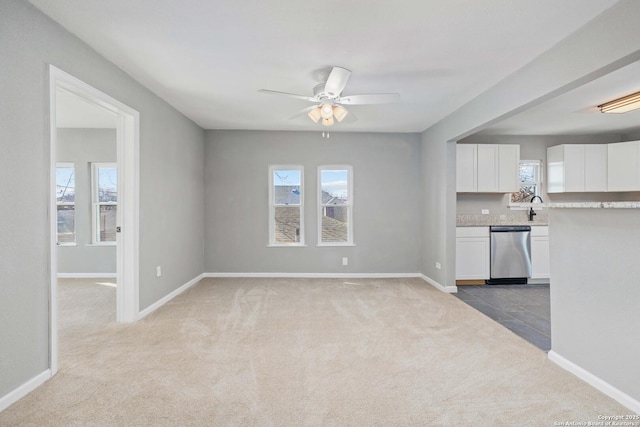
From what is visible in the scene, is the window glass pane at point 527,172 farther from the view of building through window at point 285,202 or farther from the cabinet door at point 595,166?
the view of building through window at point 285,202

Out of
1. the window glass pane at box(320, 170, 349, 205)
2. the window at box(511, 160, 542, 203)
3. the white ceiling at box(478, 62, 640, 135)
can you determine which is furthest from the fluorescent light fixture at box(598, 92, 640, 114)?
the window glass pane at box(320, 170, 349, 205)

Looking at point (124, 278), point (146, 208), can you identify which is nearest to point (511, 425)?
point (124, 278)

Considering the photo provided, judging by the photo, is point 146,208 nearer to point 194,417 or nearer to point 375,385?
point 194,417

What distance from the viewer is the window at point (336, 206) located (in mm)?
5914

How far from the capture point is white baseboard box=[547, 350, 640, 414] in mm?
2057

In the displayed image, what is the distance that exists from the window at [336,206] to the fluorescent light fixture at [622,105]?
11.7 feet

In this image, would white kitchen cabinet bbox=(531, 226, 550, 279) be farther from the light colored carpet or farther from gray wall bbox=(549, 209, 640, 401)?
Answer: gray wall bbox=(549, 209, 640, 401)

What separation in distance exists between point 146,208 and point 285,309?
2.01m

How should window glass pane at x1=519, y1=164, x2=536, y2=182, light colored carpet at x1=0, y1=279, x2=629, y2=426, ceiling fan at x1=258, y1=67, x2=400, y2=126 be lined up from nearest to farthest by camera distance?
light colored carpet at x1=0, y1=279, x2=629, y2=426
ceiling fan at x1=258, y1=67, x2=400, y2=126
window glass pane at x1=519, y1=164, x2=536, y2=182

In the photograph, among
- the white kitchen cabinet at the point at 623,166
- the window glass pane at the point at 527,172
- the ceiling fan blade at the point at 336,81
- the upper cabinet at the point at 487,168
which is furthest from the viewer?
the window glass pane at the point at 527,172

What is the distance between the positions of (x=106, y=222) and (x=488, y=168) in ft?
22.0

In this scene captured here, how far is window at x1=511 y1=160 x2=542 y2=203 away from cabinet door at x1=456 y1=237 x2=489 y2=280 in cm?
127

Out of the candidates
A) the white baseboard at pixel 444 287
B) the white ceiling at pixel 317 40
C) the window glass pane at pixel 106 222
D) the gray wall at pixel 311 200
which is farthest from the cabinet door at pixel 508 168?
the window glass pane at pixel 106 222

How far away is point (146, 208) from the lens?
386cm
